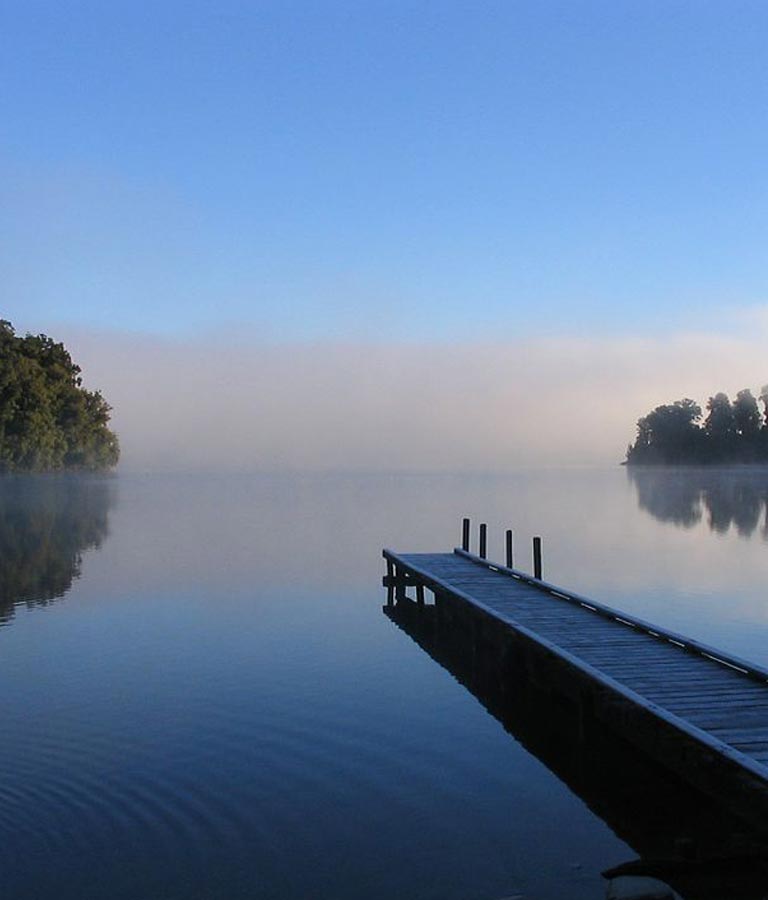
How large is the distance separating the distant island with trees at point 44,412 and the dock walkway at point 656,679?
64105 mm

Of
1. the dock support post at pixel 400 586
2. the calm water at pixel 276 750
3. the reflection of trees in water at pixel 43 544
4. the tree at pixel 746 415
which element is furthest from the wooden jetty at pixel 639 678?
the tree at pixel 746 415

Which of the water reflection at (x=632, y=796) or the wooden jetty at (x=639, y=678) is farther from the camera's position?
the wooden jetty at (x=639, y=678)

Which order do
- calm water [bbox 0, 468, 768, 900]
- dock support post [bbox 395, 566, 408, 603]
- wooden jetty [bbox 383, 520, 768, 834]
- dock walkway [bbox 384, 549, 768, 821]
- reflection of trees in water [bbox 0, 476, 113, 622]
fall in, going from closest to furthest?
calm water [bbox 0, 468, 768, 900]
wooden jetty [bbox 383, 520, 768, 834]
dock walkway [bbox 384, 549, 768, 821]
dock support post [bbox 395, 566, 408, 603]
reflection of trees in water [bbox 0, 476, 113, 622]

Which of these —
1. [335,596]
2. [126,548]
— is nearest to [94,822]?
[335,596]

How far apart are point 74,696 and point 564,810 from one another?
25.4 ft

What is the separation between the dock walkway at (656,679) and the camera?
28.7 feet

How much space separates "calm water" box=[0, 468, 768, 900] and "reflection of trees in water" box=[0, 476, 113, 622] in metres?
0.28

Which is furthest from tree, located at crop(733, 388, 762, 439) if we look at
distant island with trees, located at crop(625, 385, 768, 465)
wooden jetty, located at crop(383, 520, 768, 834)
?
wooden jetty, located at crop(383, 520, 768, 834)

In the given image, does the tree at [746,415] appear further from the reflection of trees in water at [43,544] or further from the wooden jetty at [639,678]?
the wooden jetty at [639,678]

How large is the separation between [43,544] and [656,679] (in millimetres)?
31296

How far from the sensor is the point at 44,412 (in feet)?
263

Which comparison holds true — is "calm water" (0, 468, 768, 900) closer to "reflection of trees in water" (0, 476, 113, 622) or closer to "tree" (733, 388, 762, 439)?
"reflection of trees in water" (0, 476, 113, 622)

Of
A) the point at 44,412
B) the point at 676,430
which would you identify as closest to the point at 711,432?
the point at 676,430

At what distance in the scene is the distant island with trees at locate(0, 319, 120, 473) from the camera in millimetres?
77000
